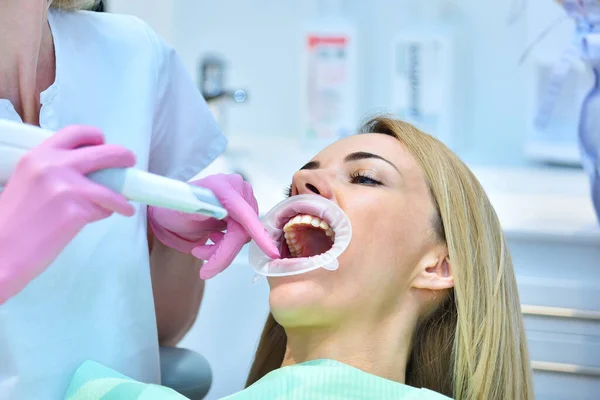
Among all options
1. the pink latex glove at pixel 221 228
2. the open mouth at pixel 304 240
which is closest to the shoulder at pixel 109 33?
the pink latex glove at pixel 221 228

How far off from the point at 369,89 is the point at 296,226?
1.09m

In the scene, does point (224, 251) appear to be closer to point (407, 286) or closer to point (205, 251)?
point (205, 251)

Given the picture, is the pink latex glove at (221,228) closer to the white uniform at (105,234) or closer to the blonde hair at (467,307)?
the white uniform at (105,234)

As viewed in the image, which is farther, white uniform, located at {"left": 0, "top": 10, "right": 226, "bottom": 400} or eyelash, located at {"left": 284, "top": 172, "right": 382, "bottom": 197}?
eyelash, located at {"left": 284, "top": 172, "right": 382, "bottom": 197}

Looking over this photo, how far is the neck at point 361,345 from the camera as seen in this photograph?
49.8 inches

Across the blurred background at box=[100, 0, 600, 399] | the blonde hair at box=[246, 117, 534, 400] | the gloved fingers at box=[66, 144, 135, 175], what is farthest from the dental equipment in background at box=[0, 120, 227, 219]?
the blurred background at box=[100, 0, 600, 399]

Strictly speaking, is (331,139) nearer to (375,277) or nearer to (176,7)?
(176,7)

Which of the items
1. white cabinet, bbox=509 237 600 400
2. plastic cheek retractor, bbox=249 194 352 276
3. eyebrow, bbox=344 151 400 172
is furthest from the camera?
white cabinet, bbox=509 237 600 400

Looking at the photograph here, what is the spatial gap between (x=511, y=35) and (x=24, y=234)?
5.37ft

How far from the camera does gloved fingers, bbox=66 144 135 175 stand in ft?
2.92

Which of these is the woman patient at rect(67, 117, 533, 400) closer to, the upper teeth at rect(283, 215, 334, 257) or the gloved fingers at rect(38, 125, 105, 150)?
the upper teeth at rect(283, 215, 334, 257)

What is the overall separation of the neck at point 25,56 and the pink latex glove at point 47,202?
0.88 ft

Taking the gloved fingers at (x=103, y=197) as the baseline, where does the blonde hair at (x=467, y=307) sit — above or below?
below

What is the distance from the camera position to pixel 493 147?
2.27 metres
